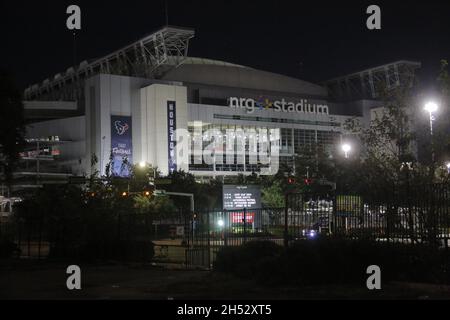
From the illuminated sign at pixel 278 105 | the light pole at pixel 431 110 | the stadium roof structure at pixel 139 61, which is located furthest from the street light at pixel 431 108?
the illuminated sign at pixel 278 105

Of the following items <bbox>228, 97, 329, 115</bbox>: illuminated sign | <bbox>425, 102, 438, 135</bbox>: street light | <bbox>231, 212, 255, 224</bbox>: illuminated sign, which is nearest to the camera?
<bbox>425, 102, 438, 135</bbox>: street light

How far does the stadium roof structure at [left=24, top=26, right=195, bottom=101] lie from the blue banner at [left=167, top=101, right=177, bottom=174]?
8466 millimetres

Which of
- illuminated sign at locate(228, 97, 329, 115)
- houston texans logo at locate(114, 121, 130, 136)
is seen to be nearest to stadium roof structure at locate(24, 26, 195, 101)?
illuminated sign at locate(228, 97, 329, 115)

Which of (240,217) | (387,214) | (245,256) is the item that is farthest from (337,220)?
(240,217)

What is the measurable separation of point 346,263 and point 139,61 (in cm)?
9138

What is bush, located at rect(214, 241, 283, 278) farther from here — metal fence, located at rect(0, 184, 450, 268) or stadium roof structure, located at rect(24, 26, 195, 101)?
stadium roof structure, located at rect(24, 26, 195, 101)

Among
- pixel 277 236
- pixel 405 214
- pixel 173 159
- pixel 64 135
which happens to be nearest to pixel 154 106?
pixel 173 159

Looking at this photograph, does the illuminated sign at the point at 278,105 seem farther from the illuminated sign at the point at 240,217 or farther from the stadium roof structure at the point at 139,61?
the illuminated sign at the point at 240,217

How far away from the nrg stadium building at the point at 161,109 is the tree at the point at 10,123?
56.0 meters

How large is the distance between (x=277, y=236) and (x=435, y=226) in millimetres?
7503

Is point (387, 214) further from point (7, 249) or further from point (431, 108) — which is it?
point (7, 249)

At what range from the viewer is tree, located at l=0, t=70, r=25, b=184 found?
28.3 metres

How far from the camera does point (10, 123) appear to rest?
93.2ft

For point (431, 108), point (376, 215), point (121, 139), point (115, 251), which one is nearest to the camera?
point (376, 215)
